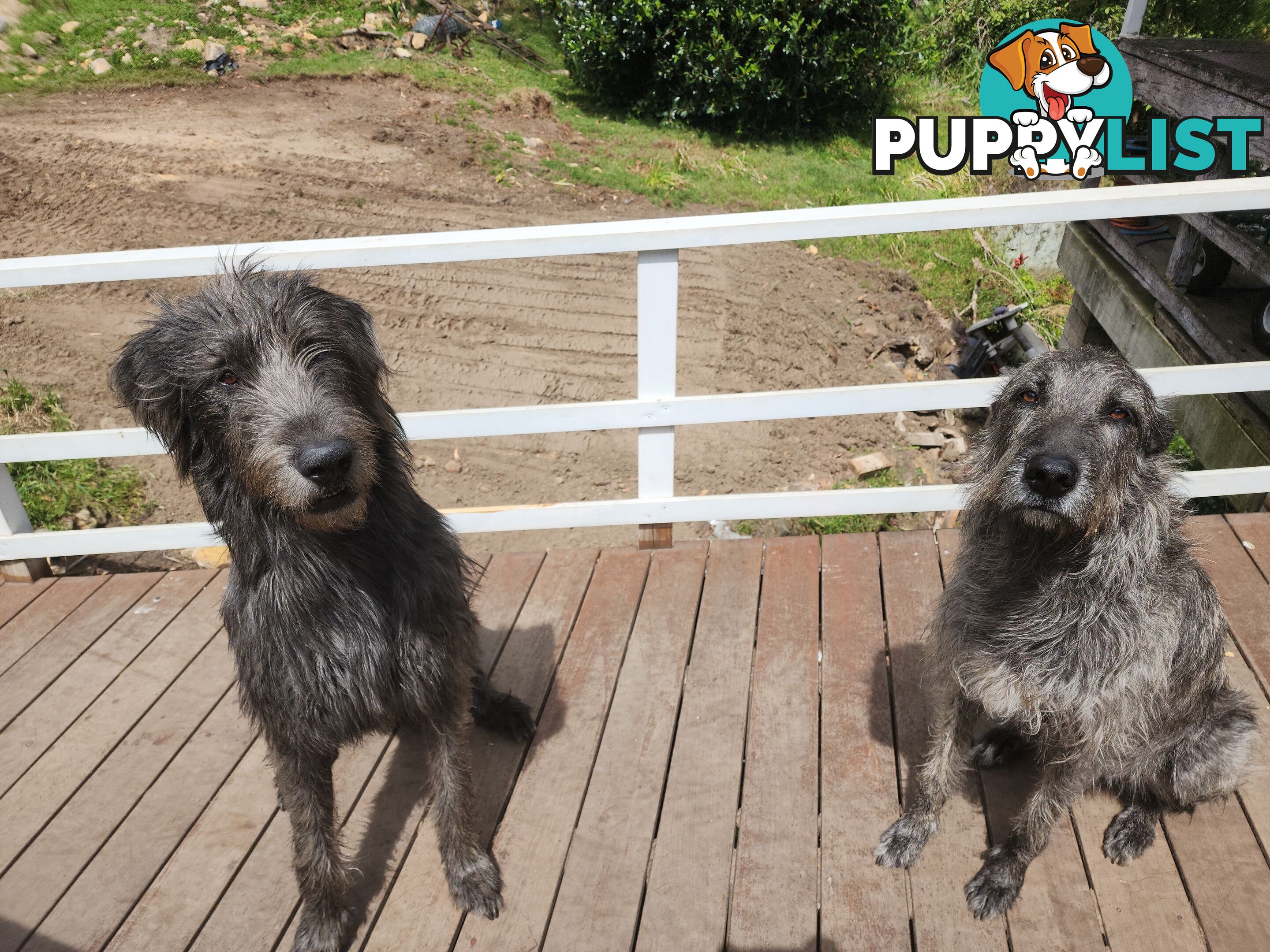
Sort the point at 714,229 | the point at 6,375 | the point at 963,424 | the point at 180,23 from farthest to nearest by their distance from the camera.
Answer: the point at 180,23 → the point at 963,424 → the point at 6,375 → the point at 714,229

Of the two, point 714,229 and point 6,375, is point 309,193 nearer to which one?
point 6,375

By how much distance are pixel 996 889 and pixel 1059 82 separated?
982 cm

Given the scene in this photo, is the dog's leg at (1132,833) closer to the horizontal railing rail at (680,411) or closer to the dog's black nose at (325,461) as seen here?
the horizontal railing rail at (680,411)

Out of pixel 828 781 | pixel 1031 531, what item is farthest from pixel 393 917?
pixel 1031 531

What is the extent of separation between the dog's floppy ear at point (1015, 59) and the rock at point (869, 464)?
750 cm

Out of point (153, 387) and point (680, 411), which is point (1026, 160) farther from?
point (153, 387)

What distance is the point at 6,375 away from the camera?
6453mm

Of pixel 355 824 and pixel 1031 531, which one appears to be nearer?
pixel 1031 531

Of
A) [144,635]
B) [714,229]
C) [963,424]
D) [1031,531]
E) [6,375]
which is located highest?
[714,229]

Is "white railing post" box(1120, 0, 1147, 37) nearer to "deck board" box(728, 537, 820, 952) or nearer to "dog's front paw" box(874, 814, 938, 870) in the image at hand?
"deck board" box(728, 537, 820, 952)

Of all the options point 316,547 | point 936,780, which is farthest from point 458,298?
point 936,780

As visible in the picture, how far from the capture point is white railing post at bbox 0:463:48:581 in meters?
3.66

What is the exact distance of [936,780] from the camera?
2.45 metres

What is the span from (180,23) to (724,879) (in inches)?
585
